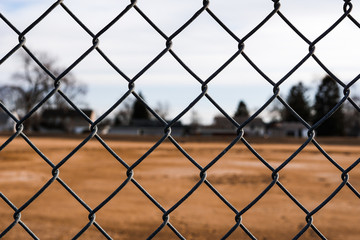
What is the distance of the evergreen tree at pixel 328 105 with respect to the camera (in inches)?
2437

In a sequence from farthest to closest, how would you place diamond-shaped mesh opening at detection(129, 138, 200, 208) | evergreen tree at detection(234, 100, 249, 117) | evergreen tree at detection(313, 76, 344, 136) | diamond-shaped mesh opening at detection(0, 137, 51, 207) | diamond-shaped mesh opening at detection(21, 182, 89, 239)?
1. evergreen tree at detection(234, 100, 249, 117)
2. evergreen tree at detection(313, 76, 344, 136)
3. diamond-shaped mesh opening at detection(129, 138, 200, 208)
4. diamond-shaped mesh opening at detection(0, 137, 51, 207)
5. diamond-shaped mesh opening at detection(21, 182, 89, 239)

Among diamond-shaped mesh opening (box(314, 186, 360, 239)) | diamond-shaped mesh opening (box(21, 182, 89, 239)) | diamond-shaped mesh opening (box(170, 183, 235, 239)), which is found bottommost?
diamond-shaped mesh opening (box(314, 186, 360, 239))

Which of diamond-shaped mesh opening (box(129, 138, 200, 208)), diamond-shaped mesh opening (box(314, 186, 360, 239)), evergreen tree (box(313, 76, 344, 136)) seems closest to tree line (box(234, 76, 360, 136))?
evergreen tree (box(313, 76, 344, 136))

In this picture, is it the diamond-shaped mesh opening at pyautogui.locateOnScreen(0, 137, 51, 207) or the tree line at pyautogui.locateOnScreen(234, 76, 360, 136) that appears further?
the tree line at pyautogui.locateOnScreen(234, 76, 360, 136)

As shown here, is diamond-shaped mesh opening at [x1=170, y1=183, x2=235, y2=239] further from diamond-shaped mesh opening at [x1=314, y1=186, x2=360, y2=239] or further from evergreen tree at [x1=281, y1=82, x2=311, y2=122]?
evergreen tree at [x1=281, y1=82, x2=311, y2=122]

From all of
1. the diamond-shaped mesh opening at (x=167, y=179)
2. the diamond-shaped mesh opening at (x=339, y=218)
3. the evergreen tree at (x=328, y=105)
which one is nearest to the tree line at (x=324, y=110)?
the evergreen tree at (x=328, y=105)

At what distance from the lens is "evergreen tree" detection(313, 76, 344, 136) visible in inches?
2437

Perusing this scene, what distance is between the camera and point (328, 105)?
63375 millimetres

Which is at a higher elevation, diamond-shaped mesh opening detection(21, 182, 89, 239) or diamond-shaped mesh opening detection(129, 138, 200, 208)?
diamond-shaped mesh opening detection(21, 182, 89, 239)

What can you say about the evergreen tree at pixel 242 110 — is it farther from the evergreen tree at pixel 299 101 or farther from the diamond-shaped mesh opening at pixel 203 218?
the diamond-shaped mesh opening at pixel 203 218

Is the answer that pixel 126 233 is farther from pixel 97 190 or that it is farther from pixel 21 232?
pixel 97 190

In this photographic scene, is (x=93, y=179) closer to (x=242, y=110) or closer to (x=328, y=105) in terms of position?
(x=328, y=105)

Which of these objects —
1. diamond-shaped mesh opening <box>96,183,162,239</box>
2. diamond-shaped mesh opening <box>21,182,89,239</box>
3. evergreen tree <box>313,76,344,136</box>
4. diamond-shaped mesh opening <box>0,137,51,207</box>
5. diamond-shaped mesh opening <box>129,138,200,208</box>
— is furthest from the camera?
evergreen tree <box>313,76,344,136</box>

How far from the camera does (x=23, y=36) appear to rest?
1270 mm
